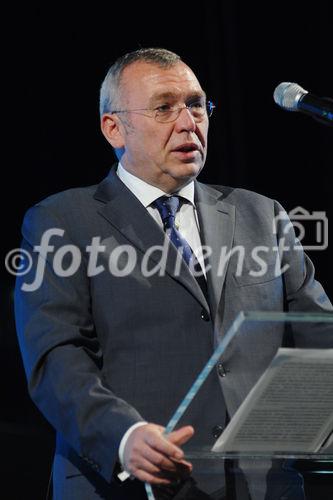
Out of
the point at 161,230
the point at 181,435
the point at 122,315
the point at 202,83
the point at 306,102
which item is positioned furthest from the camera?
the point at 202,83

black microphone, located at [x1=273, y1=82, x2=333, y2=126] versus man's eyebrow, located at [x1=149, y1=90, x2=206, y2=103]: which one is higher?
black microphone, located at [x1=273, y1=82, x2=333, y2=126]

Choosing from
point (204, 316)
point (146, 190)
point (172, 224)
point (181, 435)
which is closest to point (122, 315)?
point (204, 316)

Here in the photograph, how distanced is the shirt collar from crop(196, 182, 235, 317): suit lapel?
0.03 meters

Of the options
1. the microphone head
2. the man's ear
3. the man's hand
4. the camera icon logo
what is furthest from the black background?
the man's hand

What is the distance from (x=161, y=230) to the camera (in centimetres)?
205

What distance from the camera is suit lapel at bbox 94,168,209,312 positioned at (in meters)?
1.97

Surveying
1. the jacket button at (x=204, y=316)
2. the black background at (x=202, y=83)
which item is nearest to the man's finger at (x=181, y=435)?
the jacket button at (x=204, y=316)

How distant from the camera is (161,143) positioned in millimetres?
2178

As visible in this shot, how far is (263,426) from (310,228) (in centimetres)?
220

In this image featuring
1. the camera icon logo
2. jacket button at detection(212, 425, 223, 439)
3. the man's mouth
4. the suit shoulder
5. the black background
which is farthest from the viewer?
the camera icon logo

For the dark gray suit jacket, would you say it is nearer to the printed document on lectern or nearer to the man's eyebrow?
the printed document on lectern

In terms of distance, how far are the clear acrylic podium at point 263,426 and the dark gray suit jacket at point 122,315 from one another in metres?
Answer: 0.03

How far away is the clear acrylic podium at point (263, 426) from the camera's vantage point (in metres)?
1.42

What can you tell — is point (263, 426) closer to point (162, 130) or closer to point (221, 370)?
point (221, 370)
